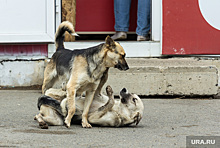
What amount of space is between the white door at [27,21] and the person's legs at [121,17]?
4.73ft

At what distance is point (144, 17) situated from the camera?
8391mm

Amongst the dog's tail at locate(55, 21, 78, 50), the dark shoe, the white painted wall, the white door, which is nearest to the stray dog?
the dog's tail at locate(55, 21, 78, 50)

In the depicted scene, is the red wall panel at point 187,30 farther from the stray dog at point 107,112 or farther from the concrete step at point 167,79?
the stray dog at point 107,112

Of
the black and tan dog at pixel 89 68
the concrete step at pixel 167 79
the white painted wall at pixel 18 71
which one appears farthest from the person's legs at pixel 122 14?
the black and tan dog at pixel 89 68

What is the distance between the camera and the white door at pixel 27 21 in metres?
7.87

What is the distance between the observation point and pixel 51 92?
5.47m

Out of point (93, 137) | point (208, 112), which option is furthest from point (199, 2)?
point (93, 137)

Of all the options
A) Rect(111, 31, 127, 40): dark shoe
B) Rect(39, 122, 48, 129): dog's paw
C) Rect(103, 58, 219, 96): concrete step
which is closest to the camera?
Rect(39, 122, 48, 129): dog's paw

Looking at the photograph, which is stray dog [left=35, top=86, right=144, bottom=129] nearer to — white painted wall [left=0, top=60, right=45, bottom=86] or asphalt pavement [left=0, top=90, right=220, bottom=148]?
asphalt pavement [left=0, top=90, right=220, bottom=148]

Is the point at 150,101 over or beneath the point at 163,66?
beneath

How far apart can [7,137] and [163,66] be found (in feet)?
12.3

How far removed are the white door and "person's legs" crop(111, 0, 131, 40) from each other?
56.7 inches

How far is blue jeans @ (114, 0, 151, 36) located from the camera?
27.5ft

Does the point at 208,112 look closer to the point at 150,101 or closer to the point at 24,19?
the point at 150,101
